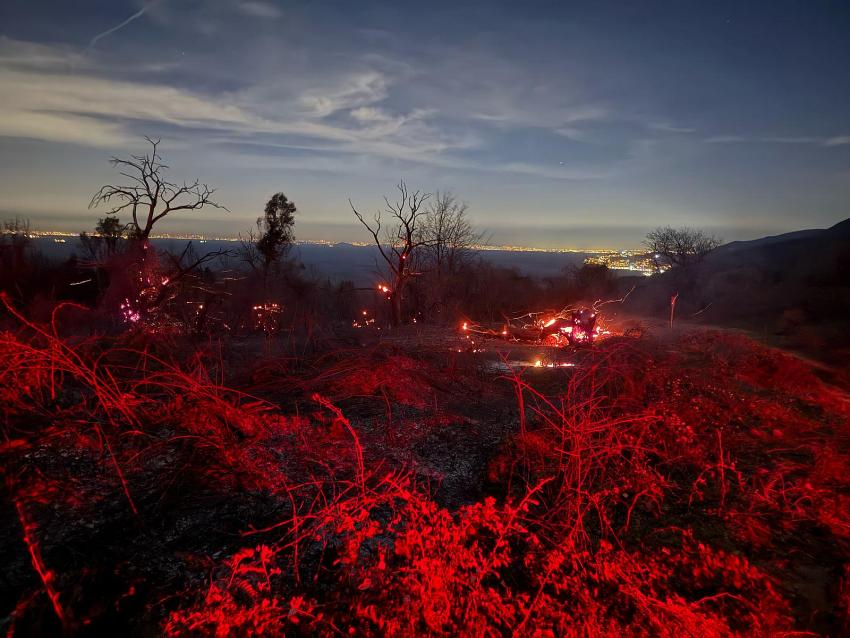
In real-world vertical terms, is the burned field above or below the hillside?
below

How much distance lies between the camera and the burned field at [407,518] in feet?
10.7

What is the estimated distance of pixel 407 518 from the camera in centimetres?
438

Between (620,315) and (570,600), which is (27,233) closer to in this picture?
(570,600)

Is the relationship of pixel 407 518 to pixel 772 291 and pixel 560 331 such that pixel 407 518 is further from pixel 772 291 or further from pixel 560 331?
pixel 772 291

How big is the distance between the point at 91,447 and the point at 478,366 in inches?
286

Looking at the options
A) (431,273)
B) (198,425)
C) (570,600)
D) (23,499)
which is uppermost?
(431,273)

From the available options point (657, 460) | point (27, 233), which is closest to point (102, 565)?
point (657, 460)

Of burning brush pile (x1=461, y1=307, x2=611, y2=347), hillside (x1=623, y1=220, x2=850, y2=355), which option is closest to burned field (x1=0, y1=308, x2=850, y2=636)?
burning brush pile (x1=461, y1=307, x2=611, y2=347)

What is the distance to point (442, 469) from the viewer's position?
548 centimetres

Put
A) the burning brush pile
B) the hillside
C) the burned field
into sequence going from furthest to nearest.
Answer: the hillside
the burning brush pile
the burned field

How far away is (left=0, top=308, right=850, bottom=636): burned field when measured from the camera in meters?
3.26

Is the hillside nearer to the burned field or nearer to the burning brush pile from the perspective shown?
the burning brush pile

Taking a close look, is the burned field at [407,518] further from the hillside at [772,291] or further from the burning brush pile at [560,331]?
the hillside at [772,291]

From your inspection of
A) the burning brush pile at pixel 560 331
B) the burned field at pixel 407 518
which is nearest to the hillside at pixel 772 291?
the burning brush pile at pixel 560 331
